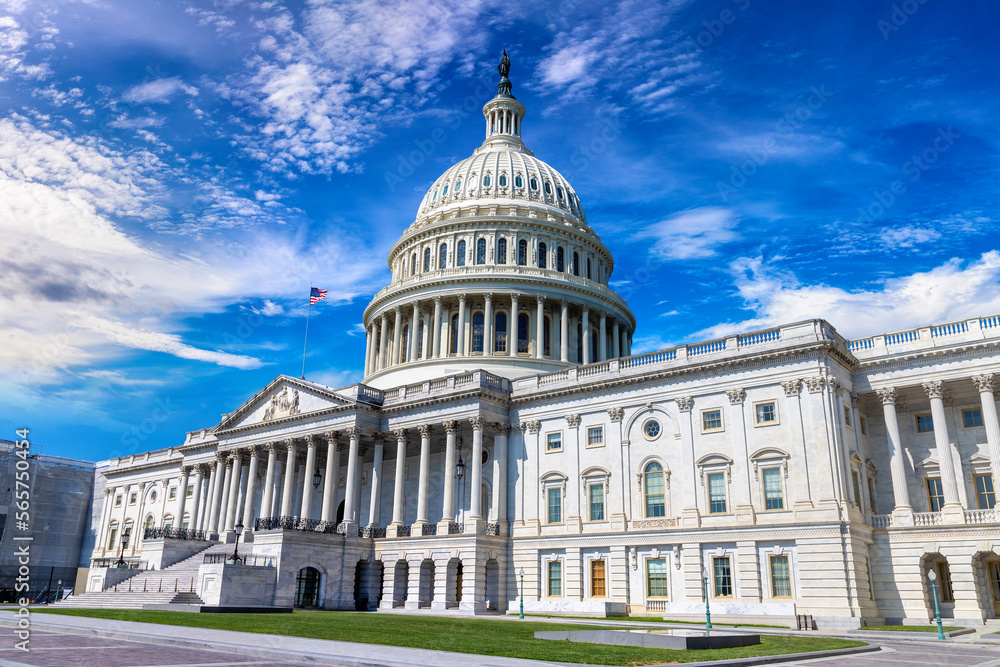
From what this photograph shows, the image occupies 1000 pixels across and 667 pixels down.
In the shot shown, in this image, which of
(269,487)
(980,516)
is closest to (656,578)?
(980,516)

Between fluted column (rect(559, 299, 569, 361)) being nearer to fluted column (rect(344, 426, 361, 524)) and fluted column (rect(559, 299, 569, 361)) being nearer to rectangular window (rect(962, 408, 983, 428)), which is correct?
fluted column (rect(344, 426, 361, 524))

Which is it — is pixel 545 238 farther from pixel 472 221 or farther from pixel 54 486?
pixel 54 486

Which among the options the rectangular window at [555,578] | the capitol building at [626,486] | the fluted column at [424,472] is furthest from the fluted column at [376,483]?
the rectangular window at [555,578]

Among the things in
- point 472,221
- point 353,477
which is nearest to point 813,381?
A: point 353,477

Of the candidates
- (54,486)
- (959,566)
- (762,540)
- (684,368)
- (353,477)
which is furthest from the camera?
(54,486)

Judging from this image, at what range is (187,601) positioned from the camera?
43281mm

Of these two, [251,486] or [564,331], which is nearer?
[251,486]

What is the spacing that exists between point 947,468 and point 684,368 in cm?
1467

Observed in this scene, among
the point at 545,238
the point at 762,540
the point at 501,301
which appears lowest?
the point at 762,540

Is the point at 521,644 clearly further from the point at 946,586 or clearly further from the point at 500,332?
the point at 500,332

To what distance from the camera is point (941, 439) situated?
137 feet

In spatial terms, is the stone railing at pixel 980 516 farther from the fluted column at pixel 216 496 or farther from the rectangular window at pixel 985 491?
the fluted column at pixel 216 496

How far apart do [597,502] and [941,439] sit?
64.6ft

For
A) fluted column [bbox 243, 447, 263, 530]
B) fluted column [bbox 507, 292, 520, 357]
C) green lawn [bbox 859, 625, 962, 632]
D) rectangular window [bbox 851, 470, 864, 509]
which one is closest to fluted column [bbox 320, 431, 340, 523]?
fluted column [bbox 243, 447, 263, 530]
